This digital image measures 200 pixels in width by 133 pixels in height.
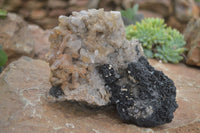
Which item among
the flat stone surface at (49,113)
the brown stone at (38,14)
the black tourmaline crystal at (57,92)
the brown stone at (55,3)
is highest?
the brown stone at (55,3)

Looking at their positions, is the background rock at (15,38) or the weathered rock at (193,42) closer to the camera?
the background rock at (15,38)

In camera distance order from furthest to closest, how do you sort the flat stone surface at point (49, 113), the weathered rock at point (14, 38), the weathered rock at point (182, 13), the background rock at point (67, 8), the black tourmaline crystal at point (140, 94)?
the weathered rock at point (182, 13) → the background rock at point (67, 8) → the weathered rock at point (14, 38) → the black tourmaline crystal at point (140, 94) → the flat stone surface at point (49, 113)

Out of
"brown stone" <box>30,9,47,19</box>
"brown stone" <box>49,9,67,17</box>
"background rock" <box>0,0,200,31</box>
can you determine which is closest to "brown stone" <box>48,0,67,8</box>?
"background rock" <box>0,0,200,31</box>

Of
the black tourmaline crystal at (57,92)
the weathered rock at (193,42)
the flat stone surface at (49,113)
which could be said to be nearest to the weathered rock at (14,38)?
the flat stone surface at (49,113)

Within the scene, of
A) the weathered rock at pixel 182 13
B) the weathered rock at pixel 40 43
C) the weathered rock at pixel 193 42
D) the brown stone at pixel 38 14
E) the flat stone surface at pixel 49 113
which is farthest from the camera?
the weathered rock at pixel 182 13

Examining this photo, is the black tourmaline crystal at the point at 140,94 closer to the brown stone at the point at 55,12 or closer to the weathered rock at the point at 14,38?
the weathered rock at the point at 14,38
